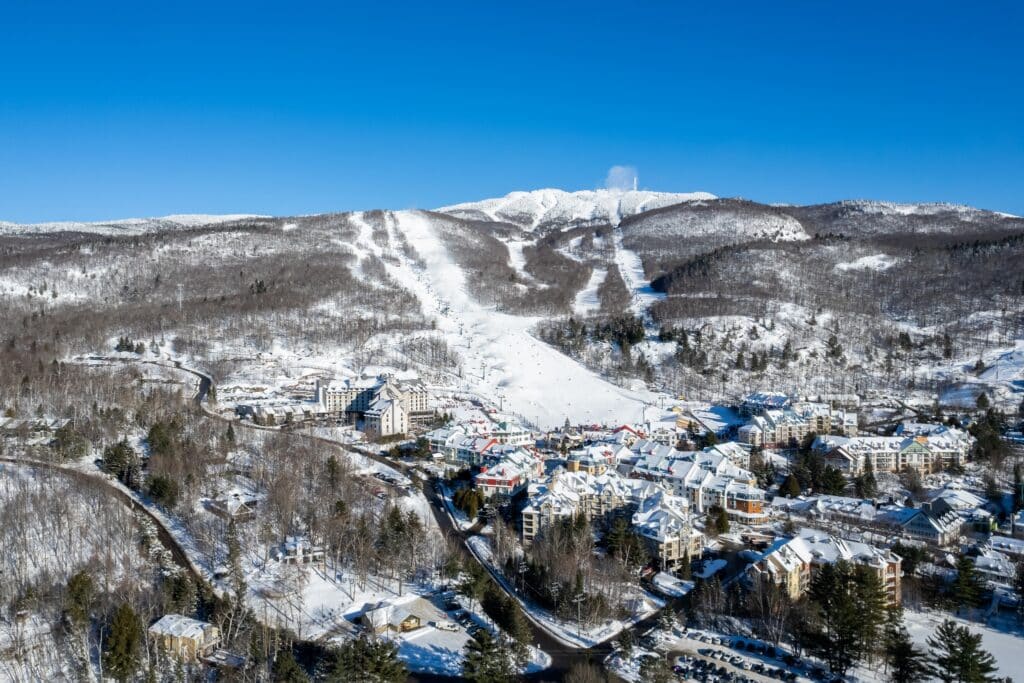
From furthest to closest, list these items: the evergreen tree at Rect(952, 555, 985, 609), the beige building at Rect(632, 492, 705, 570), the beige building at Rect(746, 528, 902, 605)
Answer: the beige building at Rect(632, 492, 705, 570) < the beige building at Rect(746, 528, 902, 605) < the evergreen tree at Rect(952, 555, 985, 609)

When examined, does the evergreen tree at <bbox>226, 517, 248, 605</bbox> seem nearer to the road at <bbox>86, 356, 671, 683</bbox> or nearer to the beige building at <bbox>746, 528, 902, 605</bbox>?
the road at <bbox>86, 356, 671, 683</bbox>

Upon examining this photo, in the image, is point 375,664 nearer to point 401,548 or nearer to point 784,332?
point 401,548

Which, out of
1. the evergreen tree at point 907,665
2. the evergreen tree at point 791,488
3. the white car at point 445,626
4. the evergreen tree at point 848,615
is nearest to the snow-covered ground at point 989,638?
the evergreen tree at point 848,615

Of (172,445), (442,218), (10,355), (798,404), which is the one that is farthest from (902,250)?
(10,355)

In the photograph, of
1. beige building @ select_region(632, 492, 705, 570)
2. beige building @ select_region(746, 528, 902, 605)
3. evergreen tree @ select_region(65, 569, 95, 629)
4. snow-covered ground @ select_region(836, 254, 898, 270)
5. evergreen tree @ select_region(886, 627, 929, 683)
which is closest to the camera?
evergreen tree @ select_region(886, 627, 929, 683)

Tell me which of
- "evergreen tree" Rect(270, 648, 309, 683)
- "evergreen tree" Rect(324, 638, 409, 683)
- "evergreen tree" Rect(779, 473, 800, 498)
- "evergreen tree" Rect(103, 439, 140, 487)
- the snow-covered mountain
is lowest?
"evergreen tree" Rect(270, 648, 309, 683)

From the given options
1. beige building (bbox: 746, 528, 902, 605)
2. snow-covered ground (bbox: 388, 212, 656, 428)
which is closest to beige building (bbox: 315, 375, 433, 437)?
snow-covered ground (bbox: 388, 212, 656, 428)
